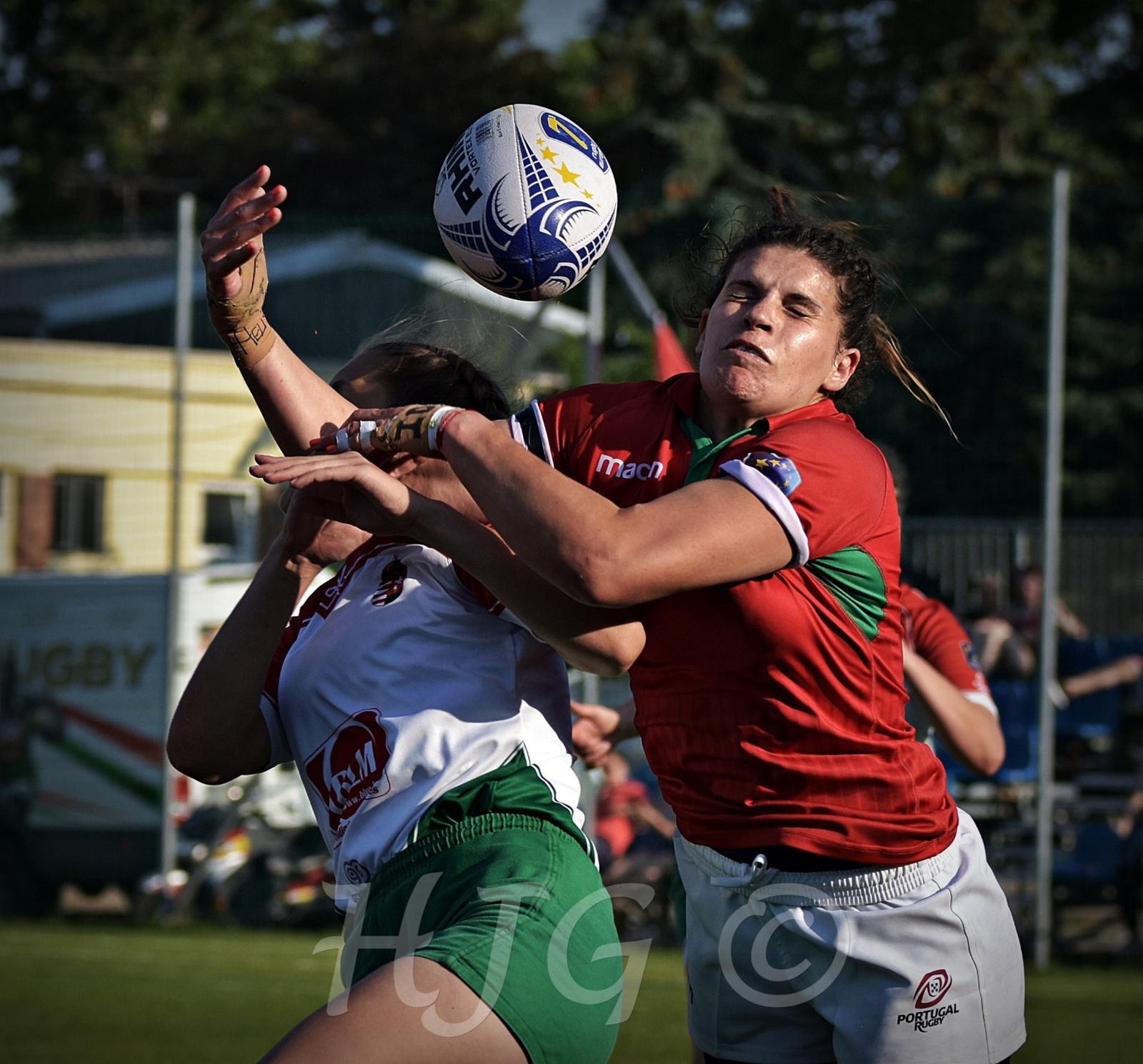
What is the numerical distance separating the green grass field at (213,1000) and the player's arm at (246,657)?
128 inches

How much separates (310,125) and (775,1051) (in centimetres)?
2559

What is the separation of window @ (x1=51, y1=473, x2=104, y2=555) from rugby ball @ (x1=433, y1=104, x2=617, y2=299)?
270 inches

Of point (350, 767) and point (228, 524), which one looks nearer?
point (350, 767)

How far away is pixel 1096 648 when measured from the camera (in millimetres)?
7887

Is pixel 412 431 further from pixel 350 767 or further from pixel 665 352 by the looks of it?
pixel 665 352

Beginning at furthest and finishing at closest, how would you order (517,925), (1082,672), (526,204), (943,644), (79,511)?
(79,511)
(1082,672)
(943,644)
(526,204)
(517,925)

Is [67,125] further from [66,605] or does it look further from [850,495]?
[850,495]

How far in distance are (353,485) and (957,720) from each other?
166 centimetres

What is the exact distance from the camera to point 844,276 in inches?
85.5

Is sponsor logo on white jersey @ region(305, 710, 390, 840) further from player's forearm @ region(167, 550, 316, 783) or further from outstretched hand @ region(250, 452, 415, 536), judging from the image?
outstretched hand @ region(250, 452, 415, 536)

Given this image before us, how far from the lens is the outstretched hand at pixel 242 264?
2176mm

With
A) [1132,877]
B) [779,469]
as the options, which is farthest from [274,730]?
[1132,877]

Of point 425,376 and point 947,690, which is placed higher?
point 425,376

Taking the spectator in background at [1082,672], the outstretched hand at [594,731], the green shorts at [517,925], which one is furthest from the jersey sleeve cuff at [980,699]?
the spectator in background at [1082,672]
